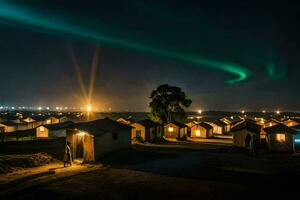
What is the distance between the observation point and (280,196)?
15.2 meters

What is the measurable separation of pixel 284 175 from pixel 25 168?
21.9m

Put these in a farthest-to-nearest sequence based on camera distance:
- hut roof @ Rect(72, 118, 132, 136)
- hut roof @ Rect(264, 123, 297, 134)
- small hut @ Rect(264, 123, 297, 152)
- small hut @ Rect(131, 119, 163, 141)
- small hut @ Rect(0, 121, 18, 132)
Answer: small hut @ Rect(0, 121, 18, 132)
small hut @ Rect(131, 119, 163, 141)
hut roof @ Rect(264, 123, 297, 134)
small hut @ Rect(264, 123, 297, 152)
hut roof @ Rect(72, 118, 132, 136)

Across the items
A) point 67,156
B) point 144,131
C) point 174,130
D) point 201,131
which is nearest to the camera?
point 67,156

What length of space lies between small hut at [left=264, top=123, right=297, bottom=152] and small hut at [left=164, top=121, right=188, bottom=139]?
23.0m

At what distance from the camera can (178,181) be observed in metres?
18.7

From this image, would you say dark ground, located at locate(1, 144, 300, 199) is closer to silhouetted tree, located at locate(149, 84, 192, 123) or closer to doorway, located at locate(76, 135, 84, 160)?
doorway, located at locate(76, 135, 84, 160)

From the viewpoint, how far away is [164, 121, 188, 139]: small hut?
5697 cm

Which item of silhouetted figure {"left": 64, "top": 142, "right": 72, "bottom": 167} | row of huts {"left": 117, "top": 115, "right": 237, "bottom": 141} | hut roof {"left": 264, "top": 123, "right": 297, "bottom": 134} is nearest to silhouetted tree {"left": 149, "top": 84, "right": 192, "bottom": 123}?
row of huts {"left": 117, "top": 115, "right": 237, "bottom": 141}

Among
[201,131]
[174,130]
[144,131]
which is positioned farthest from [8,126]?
[201,131]

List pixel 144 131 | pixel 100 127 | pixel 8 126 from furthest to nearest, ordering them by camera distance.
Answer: pixel 8 126 < pixel 144 131 < pixel 100 127

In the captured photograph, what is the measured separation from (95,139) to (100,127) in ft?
9.30

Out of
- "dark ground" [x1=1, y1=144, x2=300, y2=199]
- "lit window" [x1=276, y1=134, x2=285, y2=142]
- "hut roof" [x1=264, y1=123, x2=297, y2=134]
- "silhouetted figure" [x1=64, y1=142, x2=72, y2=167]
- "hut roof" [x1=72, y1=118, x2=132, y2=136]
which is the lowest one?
"dark ground" [x1=1, y1=144, x2=300, y2=199]

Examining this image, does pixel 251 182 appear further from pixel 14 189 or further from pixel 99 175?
pixel 14 189

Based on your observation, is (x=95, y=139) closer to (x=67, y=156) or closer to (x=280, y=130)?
(x=67, y=156)
